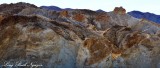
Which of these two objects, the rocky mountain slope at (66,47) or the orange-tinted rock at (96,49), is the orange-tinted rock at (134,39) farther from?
the orange-tinted rock at (96,49)

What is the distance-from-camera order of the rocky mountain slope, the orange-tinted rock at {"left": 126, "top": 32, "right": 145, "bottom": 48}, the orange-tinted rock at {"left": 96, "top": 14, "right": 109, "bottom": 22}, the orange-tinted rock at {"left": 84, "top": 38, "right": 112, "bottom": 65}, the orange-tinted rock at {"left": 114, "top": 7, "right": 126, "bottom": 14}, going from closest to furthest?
the rocky mountain slope
the orange-tinted rock at {"left": 84, "top": 38, "right": 112, "bottom": 65}
the orange-tinted rock at {"left": 126, "top": 32, "right": 145, "bottom": 48}
the orange-tinted rock at {"left": 96, "top": 14, "right": 109, "bottom": 22}
the orange-tinted rock at {"left": 114, "top": 7, "right": 126, "bottom": 14}

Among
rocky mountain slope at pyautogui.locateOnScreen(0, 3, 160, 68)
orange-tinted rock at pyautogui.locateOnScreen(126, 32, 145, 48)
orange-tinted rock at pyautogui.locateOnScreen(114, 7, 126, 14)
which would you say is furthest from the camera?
orange-tinted rock at pyautogui.locateOnScreen(114, 7, 126, 14)

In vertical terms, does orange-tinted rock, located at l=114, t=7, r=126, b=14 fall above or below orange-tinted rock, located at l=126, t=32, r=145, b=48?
below

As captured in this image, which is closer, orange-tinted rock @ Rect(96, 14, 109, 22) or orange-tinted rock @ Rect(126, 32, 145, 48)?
orange-tinted rock @ Rect(126, 32, 145, 48)

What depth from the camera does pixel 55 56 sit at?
2375 cm

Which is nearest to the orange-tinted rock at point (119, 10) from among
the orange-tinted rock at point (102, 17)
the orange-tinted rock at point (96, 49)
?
the orange-tinted rock at point (102, 17)

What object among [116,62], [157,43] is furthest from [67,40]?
[157,43]

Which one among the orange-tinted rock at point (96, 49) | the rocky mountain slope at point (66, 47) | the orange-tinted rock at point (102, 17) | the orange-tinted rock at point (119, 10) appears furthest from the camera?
the orange-tinted rock at point (119, 10)

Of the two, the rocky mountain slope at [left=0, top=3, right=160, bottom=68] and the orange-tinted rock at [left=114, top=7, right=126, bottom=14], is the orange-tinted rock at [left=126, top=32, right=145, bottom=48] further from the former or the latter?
the orange-tinted rock at [left=114, top=7, right=126, bottom=14]

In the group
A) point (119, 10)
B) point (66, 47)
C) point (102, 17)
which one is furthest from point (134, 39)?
point (119, 10)

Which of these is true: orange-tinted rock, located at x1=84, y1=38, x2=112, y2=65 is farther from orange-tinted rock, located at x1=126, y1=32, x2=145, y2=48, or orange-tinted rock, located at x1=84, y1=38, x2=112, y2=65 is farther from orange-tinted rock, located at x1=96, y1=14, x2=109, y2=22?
orange-tinted rock, located at x1=96, y1=14, x2=109, y2=22

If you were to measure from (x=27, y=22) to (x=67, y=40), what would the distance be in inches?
93.3

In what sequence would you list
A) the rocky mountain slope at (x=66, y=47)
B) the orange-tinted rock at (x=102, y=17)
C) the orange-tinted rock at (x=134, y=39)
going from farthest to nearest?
the orange-tinted rock at (x=102, y=17) < the orange-tinted rock at (x=134, y=39) < the rocky mountain slope at (x=66, y=47)

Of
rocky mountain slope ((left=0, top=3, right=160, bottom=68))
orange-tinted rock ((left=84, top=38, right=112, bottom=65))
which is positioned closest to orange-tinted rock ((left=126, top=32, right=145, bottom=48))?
rocky mountain slope ((left=0, top=3, right=160, bottom=68))
